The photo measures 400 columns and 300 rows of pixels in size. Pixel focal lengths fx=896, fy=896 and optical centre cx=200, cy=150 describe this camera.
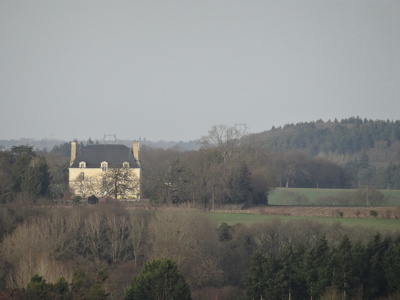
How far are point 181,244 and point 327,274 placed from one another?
1004 centimetres

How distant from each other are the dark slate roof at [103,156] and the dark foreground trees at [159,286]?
3972 centimetres

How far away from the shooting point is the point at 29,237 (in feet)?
150

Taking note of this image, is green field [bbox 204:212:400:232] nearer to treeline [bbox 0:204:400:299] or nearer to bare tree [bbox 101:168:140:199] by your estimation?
treeline [bbox 0:204:400:299]

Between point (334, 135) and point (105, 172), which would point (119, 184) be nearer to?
point (105, 172)

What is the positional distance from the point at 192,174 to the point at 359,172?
167 ft

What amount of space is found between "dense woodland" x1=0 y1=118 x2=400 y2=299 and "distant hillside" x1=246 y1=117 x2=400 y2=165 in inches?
2414

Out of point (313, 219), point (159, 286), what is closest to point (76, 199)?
point (313, 219)

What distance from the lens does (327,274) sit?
38.3m

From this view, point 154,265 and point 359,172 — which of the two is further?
point 359,172

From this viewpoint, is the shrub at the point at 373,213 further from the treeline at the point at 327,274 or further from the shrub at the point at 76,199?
the shrub at the point at 76,199

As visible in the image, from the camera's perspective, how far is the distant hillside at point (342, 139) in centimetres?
13801

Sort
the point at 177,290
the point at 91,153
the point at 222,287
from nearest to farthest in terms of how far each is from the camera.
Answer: the point at 177,290 → the point at 222,287 → the point at 91,153

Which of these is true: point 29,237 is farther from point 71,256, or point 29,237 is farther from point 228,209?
point 228,209

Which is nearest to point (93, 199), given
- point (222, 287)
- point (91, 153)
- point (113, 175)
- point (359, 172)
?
point (113, 175)
